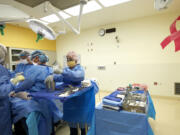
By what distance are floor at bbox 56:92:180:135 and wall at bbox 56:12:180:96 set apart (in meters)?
0.53

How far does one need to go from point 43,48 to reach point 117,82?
11.8 feet

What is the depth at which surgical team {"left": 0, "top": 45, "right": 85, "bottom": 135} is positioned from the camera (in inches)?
49.9

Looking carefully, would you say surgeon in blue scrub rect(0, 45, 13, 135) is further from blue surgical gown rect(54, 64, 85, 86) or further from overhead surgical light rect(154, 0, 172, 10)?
overhead surgical light rect(154, 0, 172, 10)

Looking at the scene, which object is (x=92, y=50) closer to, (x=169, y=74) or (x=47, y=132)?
(x=169, y=74)

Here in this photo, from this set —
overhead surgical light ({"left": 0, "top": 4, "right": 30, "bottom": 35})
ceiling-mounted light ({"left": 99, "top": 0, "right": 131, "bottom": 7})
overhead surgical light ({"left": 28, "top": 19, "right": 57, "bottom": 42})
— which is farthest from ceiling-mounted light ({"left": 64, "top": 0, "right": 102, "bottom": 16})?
overhead surgical light ({"left": 0, "top": 4, "right": 30, "bottom": 35})

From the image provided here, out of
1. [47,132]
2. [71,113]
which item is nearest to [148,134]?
[71,113]

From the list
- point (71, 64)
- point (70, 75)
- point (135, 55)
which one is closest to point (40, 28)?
point (71, 64)

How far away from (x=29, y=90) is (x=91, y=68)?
335cm

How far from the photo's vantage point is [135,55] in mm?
3803

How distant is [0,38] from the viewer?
346cm

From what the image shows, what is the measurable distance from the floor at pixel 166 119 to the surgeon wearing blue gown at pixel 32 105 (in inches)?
28.9

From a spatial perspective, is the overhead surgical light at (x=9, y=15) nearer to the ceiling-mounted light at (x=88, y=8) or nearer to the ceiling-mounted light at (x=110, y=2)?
the ceiling-mounted light at (x=88, y=8)

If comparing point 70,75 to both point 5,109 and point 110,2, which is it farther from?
point 110,2

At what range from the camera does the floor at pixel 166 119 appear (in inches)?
75.5
